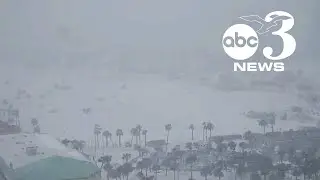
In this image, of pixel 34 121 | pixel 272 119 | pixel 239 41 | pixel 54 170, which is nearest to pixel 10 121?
pixel 34 121

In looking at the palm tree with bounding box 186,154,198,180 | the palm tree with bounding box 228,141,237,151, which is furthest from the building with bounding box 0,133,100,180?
the palm tree with bounding box 228,141,237,151

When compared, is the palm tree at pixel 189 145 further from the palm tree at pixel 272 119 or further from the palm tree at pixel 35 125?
the palm tree at pixel 35 125

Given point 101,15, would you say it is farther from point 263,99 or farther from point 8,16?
point 263,99

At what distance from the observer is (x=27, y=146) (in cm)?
274

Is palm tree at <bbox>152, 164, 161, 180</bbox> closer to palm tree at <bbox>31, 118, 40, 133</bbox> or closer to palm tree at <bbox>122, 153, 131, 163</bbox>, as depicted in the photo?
palm tree at <bbox>122, 153, 131, 163</bbox>

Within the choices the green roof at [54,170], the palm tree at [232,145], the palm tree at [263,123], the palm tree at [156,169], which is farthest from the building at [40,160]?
the palm tree at [263,123]

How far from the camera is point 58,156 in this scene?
2.73 meters

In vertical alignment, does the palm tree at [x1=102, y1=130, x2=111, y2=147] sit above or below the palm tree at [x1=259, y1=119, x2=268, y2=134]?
below

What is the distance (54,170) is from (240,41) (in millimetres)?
1478

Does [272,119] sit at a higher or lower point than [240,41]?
lower

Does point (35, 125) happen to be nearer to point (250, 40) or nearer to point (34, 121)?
point (34, 121)

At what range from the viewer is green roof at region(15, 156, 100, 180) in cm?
270

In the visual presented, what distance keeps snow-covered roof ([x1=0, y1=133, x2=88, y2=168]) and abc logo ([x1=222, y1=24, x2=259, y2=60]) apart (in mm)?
1208

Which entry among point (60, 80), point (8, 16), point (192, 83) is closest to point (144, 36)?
point (192, 83)
